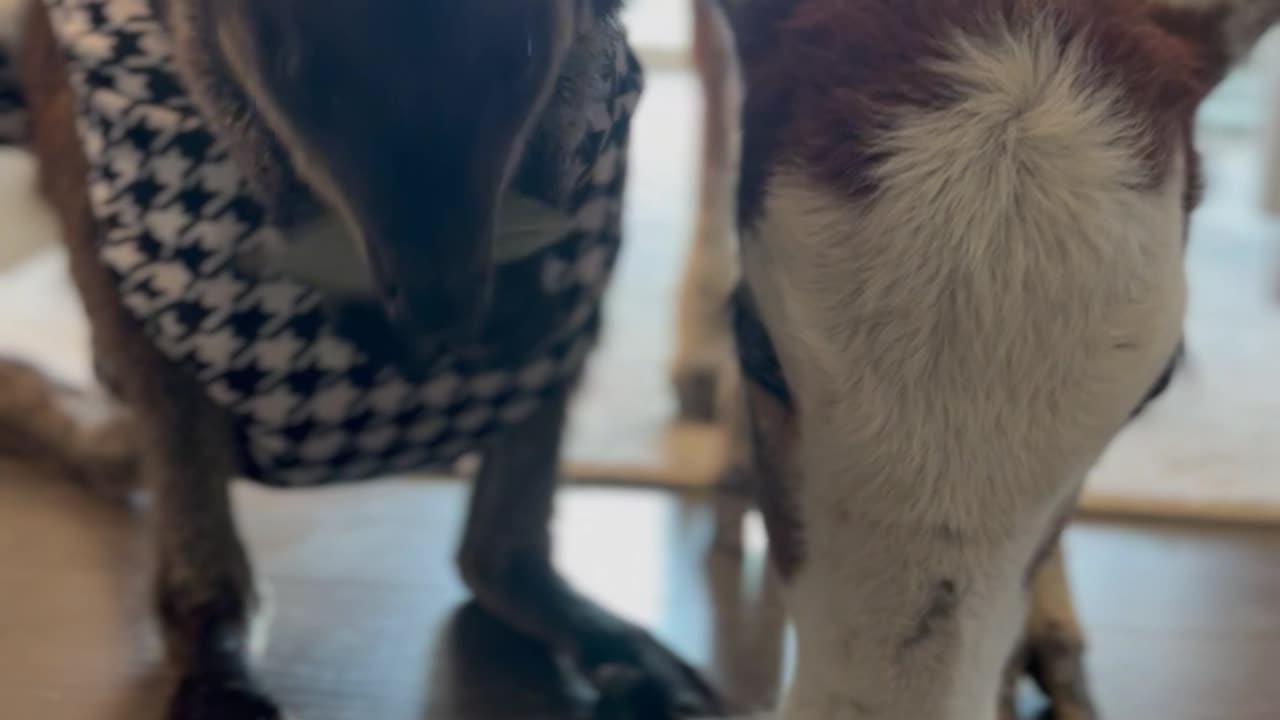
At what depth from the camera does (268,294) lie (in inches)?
30.5

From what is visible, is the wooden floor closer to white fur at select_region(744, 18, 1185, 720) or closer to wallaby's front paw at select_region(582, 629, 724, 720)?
wallaby's front paw at select_region(582, 629, 724, 720)

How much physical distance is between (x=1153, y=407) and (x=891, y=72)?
1.73 ft

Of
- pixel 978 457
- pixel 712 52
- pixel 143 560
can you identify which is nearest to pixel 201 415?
pixel 143 560

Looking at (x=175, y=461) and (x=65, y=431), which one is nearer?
(x=175, y=461)

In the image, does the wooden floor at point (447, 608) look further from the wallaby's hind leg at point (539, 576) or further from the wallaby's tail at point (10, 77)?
the wallaby's tail at point (10, 77)

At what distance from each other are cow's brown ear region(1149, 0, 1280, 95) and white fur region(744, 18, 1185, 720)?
0.11 m

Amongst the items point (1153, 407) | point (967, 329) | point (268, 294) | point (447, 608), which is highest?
point (967, 329)

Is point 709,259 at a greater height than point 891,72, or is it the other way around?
point 891,72

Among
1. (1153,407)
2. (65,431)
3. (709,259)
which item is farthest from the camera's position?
(709,259)

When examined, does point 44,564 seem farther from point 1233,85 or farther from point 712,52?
point 1233,85

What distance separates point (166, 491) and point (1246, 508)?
88 cm

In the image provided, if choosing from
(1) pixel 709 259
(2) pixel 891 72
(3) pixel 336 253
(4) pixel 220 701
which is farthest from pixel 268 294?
(1) pixel 709 259

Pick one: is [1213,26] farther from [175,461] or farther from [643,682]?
[175,461]

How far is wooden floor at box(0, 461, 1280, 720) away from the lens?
0.94 m
